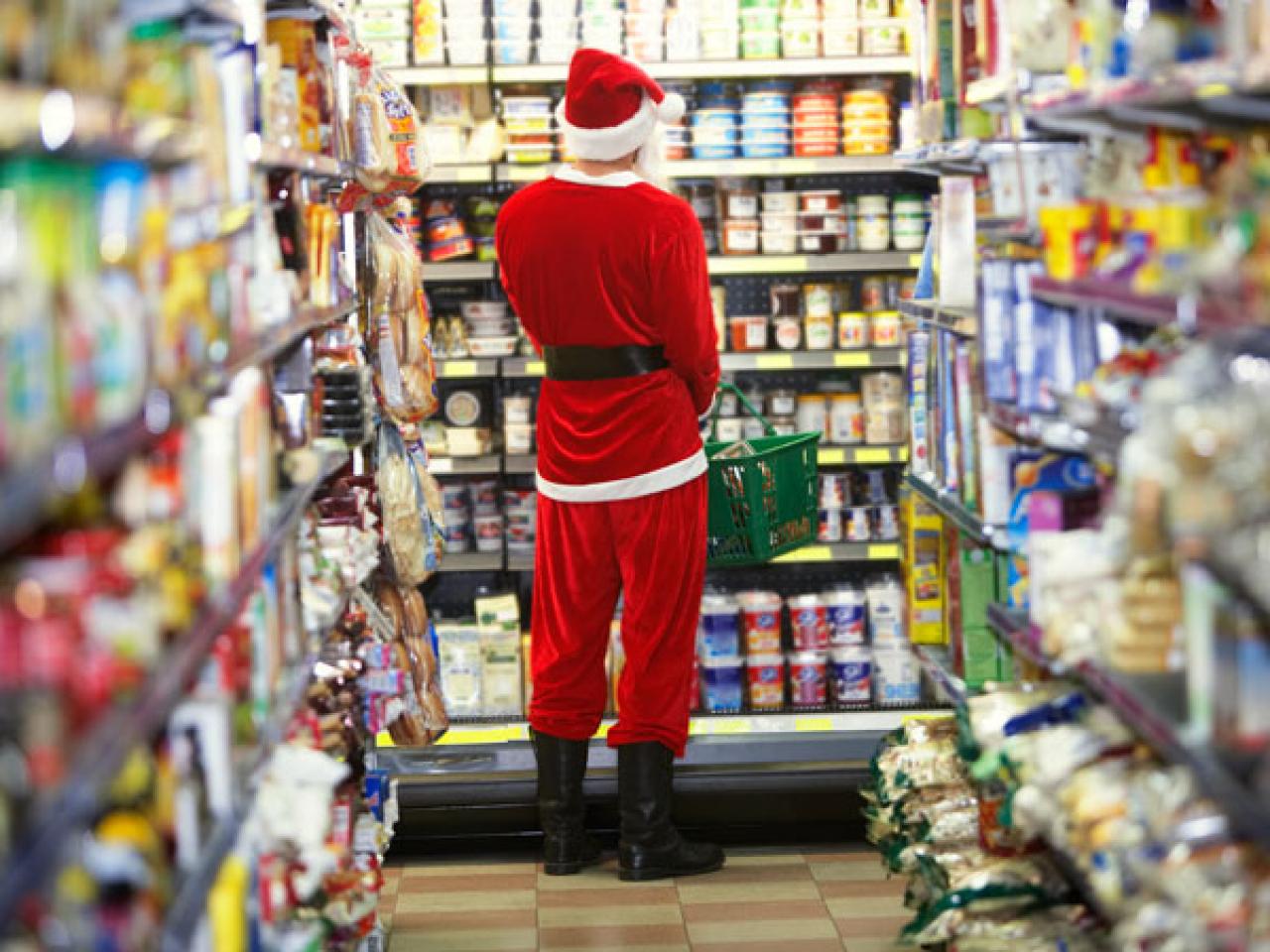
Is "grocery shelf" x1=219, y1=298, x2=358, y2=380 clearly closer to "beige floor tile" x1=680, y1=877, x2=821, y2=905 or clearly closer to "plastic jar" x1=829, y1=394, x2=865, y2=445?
"beige floor tile" x1=680, y1=877, x2=821, y2=905

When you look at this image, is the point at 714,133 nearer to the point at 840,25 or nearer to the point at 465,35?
the point at 840,25

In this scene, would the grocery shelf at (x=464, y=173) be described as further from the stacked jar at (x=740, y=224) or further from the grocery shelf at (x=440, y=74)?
the stacked jar at (x=740, y=224)

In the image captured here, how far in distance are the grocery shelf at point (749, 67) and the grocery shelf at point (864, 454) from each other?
1.17 meters

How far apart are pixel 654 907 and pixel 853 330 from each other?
1.98 metres

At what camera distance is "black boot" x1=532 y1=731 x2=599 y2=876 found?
5328 mm

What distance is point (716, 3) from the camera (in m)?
5.94

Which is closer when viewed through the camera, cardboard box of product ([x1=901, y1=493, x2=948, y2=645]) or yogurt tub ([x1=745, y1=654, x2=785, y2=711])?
cardboard box of product ([x1=901, y1=493, x2=948, y2=645])

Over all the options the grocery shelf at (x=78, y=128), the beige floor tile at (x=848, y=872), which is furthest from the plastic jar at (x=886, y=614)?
the grocery shelf at (x=78, y=128)

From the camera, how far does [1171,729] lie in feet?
8.45

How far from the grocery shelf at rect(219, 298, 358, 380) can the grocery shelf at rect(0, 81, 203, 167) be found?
0.56 meters

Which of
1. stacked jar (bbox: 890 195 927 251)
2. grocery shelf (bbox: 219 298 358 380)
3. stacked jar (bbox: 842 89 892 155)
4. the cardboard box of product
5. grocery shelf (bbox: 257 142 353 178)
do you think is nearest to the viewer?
grocery shelf (bbox: 219 298 358 380)

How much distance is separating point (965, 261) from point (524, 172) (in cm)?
191

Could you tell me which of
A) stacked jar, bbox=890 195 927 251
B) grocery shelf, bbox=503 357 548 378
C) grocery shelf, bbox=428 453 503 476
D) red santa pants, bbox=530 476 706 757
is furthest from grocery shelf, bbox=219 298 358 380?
stacked jar, bbox=890 195 927 251

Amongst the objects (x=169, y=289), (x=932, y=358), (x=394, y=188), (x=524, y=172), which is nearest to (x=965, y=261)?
(x=932, y=358)
